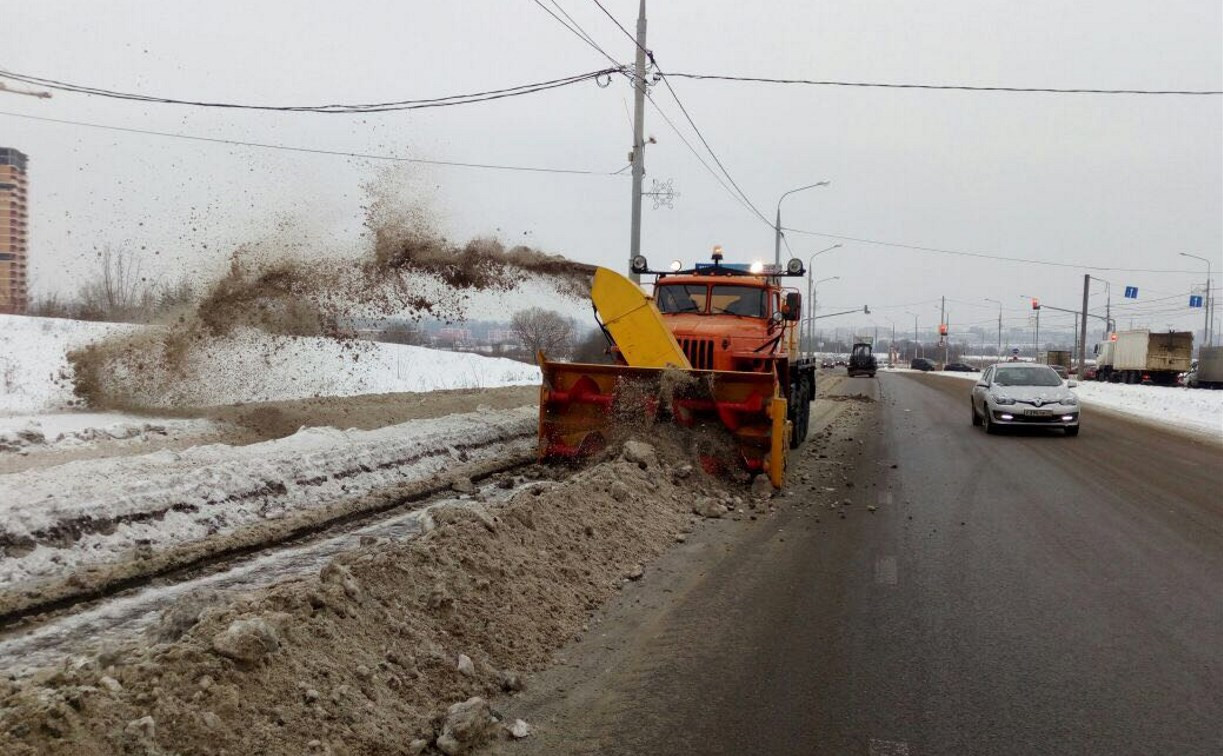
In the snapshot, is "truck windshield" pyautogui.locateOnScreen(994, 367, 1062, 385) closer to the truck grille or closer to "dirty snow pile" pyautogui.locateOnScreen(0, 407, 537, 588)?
the truck grille

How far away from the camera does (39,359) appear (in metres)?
20.0

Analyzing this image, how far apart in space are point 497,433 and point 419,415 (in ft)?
9.25

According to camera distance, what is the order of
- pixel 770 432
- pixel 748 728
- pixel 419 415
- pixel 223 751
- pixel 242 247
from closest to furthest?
1. pixel 223 751
2. pixel 748 728
3. pixel 770 432
4. pixel 242 247
5. pixel 419 415

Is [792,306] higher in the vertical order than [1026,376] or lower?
higher

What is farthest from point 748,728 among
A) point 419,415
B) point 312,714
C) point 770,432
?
point 419,415

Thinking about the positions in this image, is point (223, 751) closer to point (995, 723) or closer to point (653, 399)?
point (995, 723)

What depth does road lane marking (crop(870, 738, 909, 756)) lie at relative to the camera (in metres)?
3.79

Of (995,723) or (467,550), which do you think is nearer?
(995,723)

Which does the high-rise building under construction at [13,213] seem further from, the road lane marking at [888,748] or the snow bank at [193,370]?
the road lane marking at [888,748]

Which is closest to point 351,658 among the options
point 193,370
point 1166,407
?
point 193,370

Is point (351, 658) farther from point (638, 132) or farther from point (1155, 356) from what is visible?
point (1155, 356)

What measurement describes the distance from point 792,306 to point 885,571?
5878 millimetres

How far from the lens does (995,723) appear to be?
4.08 metres

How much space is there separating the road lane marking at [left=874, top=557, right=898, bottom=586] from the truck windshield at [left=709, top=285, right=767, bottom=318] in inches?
228
